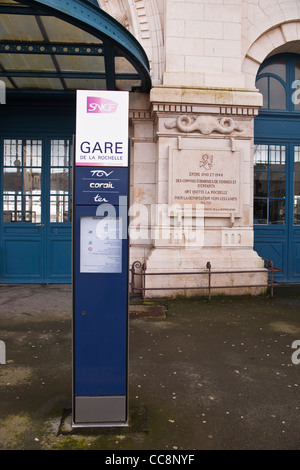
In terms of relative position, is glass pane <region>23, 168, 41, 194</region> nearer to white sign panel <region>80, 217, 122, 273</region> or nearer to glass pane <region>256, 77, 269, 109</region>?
glass pane <region>256, 77, 269, 109</region>

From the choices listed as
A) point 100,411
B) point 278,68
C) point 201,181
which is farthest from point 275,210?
point 100,411

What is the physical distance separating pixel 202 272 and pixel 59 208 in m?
3.77

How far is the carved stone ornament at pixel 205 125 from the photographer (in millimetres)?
7359

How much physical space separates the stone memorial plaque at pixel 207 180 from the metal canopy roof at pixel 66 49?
1810 mm

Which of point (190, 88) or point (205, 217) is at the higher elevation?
point (190, 88)

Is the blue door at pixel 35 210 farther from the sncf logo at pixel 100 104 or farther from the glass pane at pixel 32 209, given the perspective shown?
the sncf logo at pixel 100 104

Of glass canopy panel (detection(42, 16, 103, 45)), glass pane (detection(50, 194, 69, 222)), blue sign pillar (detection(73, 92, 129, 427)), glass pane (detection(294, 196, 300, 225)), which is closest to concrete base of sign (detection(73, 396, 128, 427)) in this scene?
blue sign pillar (detection(73, 92, 129, 427))

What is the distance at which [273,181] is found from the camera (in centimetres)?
892

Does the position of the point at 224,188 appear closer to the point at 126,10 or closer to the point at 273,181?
the point at 273,181

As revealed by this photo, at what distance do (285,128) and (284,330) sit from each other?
216 inches

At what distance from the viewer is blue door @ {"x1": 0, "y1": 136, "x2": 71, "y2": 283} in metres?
8.49

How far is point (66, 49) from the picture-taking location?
251 inches

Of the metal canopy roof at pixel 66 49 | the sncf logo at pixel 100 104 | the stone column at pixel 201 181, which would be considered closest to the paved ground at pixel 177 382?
the stone column at pixel 201 181
